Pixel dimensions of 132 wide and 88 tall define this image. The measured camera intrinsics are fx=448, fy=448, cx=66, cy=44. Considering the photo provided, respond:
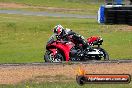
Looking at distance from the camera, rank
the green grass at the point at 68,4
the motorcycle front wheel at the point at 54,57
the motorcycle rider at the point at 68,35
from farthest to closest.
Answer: the green grass at the point at 68,4
the motorcycle rider at the point at 68,35
the motorcycle front wheel at the point at 54,57

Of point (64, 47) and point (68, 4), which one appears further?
point (68, 4)

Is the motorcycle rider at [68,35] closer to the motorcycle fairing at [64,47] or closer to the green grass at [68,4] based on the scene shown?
the motorcycle fairing at [64,47]

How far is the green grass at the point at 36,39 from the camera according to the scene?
21.0 metres

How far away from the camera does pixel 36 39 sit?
2819 centimetres

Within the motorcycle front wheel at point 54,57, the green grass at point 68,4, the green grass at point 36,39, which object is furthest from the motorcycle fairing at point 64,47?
the green grass at point 68,4

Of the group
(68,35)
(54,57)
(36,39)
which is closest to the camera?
(54,57)

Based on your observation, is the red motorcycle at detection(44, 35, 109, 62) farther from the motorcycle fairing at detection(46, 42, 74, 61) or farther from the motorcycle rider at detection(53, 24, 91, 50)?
the motorcycle rider at detection(53, 24, 91, 50)

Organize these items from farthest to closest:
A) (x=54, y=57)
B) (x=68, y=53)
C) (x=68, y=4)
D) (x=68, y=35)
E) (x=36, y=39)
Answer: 1. (x=68, y=4)
2. (x=36, y=39)
3. (x=68, y=35)
4. (x=68, y=53)
5. (x=54, y=57)

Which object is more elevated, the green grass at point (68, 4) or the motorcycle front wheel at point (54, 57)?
the motorcycle front wheel at point (54, 57)

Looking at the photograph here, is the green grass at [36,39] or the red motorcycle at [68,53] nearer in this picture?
the red motorcycle at [68,53]

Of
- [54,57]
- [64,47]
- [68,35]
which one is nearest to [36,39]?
[68,35]

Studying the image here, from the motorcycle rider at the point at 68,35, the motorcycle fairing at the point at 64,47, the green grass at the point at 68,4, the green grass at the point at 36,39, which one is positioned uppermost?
the motorcycle rider at the point at 68,35

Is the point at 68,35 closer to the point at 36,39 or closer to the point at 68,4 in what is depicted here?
the point at 36,39

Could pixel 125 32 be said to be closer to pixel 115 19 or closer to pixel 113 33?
pixel 113 33
